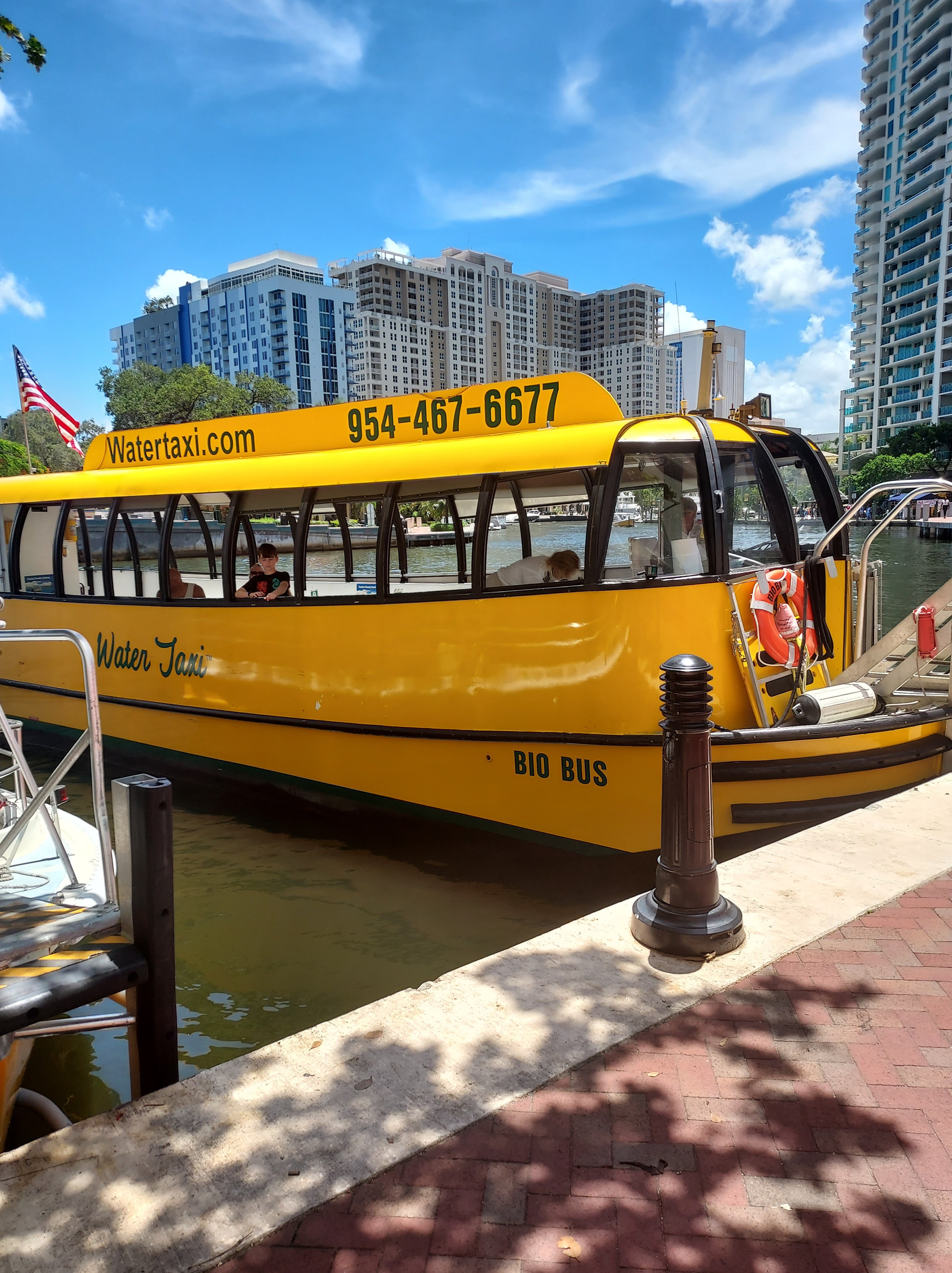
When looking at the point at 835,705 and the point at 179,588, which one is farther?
the point at 179,588

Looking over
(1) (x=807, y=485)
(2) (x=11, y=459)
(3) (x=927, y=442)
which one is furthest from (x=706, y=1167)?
(3) (x=927, y=442)

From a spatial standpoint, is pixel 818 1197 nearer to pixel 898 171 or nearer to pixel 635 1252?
pixel 635 1252

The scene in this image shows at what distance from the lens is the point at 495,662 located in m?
5.52

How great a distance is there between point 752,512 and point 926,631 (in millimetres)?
1298

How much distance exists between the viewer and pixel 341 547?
7.99 metres

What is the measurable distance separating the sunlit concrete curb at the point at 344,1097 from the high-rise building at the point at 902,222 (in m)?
97.5

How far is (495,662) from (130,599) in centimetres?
388

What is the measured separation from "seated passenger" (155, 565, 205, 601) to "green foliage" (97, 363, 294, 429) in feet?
181

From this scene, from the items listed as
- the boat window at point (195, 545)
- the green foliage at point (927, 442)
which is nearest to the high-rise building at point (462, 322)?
the green foliage at point (927, 442)

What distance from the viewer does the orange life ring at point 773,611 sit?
16.9 feet

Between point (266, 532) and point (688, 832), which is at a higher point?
point (266, 532)

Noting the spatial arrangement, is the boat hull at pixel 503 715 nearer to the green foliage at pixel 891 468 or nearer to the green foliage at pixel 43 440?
the green foliage at pixel 891 468

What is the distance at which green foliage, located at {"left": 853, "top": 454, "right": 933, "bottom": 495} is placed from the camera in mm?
70875

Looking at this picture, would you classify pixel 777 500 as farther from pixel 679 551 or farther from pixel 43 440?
pixel 43 440
